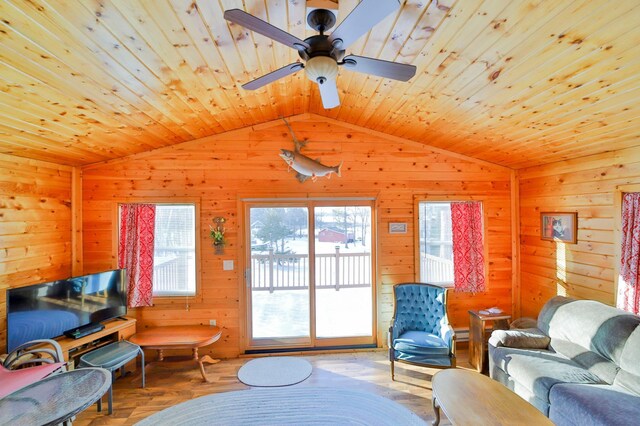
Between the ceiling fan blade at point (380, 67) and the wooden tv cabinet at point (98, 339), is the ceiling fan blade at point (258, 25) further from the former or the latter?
the wooden tv cabinet at point (98, 339)

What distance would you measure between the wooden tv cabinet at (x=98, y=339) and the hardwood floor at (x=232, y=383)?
50cm

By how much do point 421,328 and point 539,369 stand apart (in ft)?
4.34

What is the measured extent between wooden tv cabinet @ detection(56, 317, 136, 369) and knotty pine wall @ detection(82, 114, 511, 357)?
0.95ft

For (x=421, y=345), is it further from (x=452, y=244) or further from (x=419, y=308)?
(x=452, y=244)

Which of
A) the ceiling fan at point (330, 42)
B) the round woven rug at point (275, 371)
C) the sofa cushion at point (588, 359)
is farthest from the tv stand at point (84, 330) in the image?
the sofa cushion at point (588, 359)

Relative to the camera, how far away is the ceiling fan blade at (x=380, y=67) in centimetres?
158

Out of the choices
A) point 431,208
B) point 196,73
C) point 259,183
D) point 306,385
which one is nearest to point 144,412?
point 306,385

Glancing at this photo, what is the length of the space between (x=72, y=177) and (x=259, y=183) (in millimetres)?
2343

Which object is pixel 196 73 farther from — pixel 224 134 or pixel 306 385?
pixel 306 385

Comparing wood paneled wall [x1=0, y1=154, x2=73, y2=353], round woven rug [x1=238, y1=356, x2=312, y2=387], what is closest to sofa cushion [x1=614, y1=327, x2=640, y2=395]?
round woven rug [x1=238, y1=356, x2=312, y2=387]

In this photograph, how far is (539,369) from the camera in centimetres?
268

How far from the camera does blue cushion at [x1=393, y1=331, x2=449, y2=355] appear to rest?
3322 mm

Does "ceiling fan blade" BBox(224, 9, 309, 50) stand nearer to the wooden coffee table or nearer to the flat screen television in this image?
the wooden coffee table

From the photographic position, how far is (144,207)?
13.0 feet
